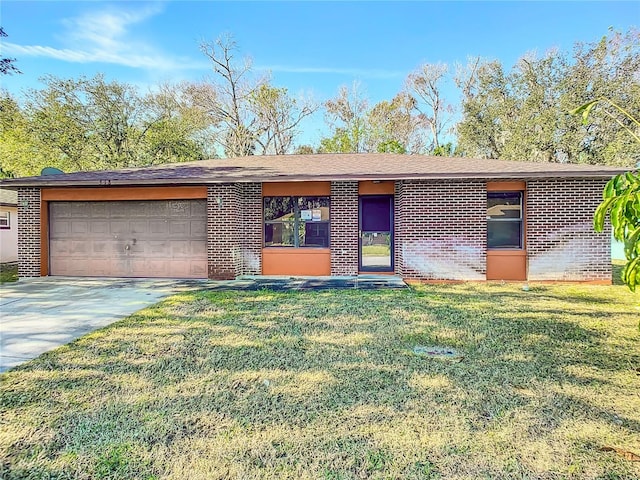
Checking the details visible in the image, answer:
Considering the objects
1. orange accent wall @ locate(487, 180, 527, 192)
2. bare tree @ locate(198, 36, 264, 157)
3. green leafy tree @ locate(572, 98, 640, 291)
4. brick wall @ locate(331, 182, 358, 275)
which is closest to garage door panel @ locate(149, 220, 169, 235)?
brick wall @ locate(331, 182, 358, 275)

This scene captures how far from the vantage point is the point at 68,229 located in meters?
10.6

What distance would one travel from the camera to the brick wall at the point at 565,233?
364 inches

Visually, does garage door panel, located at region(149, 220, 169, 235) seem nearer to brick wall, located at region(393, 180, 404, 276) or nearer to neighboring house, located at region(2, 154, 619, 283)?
neighboring house, located at region(2, 154, 619, 283)

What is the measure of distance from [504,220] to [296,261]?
539 centimetres

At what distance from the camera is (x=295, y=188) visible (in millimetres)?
10227

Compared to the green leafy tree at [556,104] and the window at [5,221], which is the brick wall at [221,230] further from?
the green leafy tree at [556,104]

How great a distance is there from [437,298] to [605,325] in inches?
106

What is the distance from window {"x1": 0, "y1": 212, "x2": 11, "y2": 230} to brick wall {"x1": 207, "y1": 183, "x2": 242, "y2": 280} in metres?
10.9

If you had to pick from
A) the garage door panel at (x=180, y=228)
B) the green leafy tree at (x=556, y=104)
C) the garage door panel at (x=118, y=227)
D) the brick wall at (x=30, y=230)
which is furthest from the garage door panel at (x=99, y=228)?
the green leafy tree at (x=556, y=104)

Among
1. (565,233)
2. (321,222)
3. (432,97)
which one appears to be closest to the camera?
(565,233)

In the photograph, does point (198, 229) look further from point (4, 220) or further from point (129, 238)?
point (4, 220)

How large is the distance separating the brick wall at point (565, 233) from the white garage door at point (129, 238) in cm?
829

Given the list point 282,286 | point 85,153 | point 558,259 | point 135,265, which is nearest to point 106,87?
point 85,153

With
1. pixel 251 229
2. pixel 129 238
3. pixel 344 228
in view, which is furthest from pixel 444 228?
pixel 129 238
